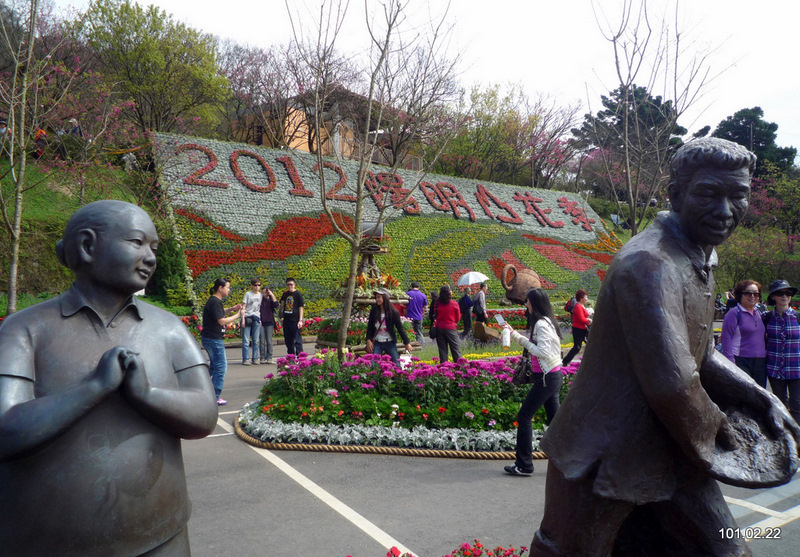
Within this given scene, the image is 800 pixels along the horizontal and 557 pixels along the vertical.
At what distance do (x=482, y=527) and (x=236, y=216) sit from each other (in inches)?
592

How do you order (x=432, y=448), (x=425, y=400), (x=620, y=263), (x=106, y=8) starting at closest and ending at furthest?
(x=620, y=263) < (x=432, y=448) < (x=425, y=400) < (x=106, y=8)

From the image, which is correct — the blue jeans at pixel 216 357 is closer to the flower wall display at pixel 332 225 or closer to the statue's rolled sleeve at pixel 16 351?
the statue's rolled sleeve at pixel 16 351

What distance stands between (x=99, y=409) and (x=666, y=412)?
70.7 inches

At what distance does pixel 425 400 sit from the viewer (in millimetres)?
6016

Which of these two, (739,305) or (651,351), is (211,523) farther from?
(739,305)

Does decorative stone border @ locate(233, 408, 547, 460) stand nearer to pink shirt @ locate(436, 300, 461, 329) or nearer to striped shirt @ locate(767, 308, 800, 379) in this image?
striped shirt @ locate(767, 308, 800, 379)

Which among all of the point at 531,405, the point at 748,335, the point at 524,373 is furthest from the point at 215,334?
the point at 748,335

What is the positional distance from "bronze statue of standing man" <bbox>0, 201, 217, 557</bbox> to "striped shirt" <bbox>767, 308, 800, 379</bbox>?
6.33 meters

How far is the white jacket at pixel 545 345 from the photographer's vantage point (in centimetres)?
453

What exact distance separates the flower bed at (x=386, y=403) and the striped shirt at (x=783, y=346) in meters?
2.24

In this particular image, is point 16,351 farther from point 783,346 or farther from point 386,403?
point 783,346

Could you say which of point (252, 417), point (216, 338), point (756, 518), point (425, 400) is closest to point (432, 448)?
point (425, 400)

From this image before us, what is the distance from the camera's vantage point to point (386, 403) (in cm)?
596

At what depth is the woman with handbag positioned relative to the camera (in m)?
4.55
